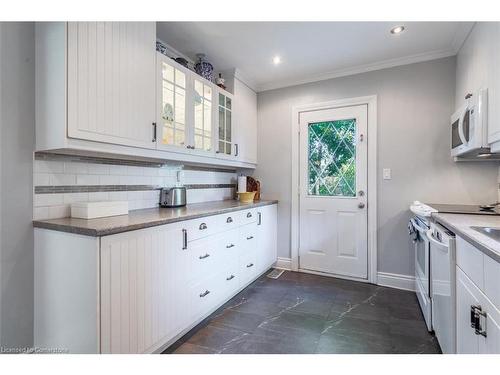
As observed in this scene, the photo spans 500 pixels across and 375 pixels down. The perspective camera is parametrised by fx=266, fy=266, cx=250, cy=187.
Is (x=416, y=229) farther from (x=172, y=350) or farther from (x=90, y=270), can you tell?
(x=90, y=270)

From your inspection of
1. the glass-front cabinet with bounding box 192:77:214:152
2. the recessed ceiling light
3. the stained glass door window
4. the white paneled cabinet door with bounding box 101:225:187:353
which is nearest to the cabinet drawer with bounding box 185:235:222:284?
the white paneled cabinet door with bounding box 101:225:187:353

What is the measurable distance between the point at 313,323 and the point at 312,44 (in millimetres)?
2417

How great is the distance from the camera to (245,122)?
3.24 meters

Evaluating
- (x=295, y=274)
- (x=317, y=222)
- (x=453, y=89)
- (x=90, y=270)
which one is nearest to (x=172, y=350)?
(x=90, y=270)

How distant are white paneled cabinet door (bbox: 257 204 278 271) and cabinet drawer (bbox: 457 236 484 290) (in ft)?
6.05

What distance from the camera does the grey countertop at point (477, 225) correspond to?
101cm

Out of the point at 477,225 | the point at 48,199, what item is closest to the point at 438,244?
the point at 477,225

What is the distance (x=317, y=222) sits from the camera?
10.4 feet

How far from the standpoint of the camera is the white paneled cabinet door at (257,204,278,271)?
9.82 feet

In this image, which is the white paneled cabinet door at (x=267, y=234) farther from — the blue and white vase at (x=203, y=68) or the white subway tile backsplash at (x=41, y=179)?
the white subway tile backsplash at (x=41, y=179)

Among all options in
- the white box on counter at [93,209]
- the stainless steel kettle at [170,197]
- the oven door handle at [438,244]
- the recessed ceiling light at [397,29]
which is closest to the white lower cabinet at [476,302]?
the oven door handle at [438,244]

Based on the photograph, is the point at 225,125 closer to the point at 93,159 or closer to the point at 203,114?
the point at 203,114

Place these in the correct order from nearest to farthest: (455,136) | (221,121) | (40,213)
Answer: (40,213) < (455,136) < (221,121)
